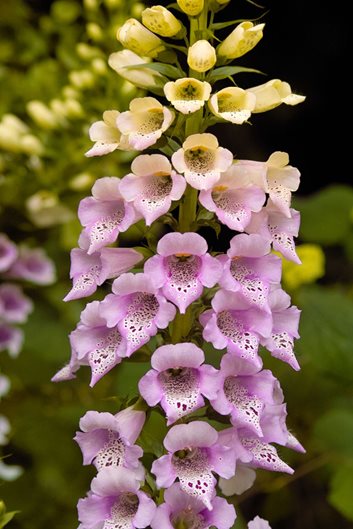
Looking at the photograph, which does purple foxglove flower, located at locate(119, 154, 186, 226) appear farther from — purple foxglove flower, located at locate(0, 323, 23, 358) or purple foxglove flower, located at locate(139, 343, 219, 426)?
purple foxglove flower, located at locate(0, 323, 23, 358)

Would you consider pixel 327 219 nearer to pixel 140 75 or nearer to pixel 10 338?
pixel 10 338

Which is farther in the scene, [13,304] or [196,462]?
[13,304]

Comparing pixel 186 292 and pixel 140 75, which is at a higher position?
pixel 140 75

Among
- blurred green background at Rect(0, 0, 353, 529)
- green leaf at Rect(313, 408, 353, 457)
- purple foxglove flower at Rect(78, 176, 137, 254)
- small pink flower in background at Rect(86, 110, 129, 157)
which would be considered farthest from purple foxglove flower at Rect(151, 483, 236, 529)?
green leaf at Rect(313, 408, 353, 457)

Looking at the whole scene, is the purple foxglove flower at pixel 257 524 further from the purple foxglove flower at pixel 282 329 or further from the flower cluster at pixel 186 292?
the purple foxglove flower at pixel 282 329

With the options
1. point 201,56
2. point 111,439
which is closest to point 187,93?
point 201,56

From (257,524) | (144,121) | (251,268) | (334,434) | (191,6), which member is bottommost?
(334,434)
